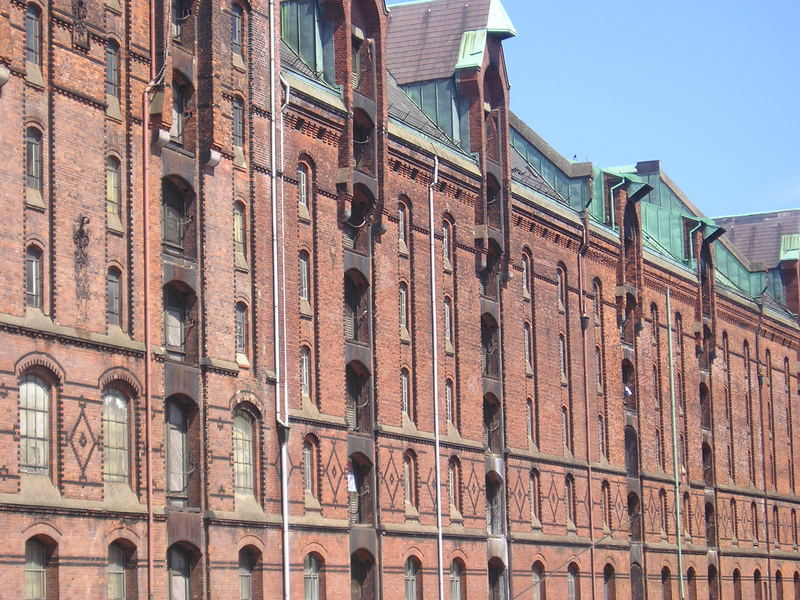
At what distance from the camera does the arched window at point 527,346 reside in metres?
58.2

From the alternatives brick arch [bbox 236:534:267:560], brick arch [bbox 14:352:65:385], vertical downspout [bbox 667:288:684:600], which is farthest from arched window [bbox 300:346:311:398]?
vertical downspout [bbox 667:288:684:600]

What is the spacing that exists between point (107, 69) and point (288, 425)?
400 inches

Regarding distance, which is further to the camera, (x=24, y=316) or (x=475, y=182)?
(x=475, y=182)

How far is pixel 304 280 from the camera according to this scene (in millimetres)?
45969

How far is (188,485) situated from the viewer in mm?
40312

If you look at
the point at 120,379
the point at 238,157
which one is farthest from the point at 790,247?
the point at 120,379

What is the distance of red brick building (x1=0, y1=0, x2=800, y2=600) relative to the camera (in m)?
36.4

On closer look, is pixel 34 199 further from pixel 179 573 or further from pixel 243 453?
pixel 243 453

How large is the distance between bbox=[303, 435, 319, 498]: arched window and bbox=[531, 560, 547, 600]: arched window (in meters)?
14.1

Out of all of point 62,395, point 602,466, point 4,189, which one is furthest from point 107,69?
point 602,466

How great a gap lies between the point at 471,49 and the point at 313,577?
788 inches

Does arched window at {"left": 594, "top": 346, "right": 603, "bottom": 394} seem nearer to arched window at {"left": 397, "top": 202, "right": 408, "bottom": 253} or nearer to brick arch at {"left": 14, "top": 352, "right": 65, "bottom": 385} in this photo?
arched window at {"left": 397, "top": 202, "right": 408, "bottom": 253}

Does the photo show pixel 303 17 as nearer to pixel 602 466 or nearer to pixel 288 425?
pixel 288 425

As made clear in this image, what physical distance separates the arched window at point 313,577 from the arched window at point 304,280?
6353 mm
